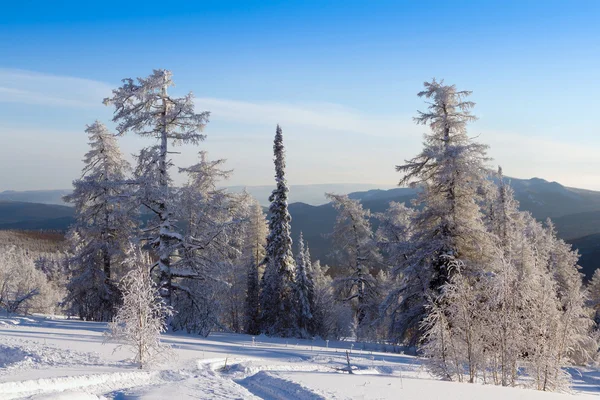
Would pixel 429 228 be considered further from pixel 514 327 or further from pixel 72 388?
pixel 72 388

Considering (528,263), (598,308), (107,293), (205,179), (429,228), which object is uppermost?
(205,179)

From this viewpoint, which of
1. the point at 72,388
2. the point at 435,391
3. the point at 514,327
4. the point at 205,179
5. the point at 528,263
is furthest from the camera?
the point at 205,179

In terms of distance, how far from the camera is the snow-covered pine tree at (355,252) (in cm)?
3678

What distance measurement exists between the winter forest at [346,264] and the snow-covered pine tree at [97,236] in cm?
9

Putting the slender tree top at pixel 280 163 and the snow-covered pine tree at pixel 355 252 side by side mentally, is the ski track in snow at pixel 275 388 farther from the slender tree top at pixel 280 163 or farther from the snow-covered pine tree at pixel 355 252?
the snow-covered pine tree at pixel 355 252

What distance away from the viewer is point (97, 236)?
2861 cm

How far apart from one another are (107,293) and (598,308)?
202 feet

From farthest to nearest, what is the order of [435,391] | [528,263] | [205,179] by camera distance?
1. [205,179]
2. [528,263]
3. [435,391]

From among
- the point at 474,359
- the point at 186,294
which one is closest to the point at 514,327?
the point at 474,359

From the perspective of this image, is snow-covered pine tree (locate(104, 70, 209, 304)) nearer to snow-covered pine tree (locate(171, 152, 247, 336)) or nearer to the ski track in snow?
snow-covered pine tree (locate(171, 152, 247, 336))

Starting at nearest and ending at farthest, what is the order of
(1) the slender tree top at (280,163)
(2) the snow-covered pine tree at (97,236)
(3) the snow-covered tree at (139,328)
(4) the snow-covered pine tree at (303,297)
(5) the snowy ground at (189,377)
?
(5) the snowy ground at (189,377) < (3) the snow-covered tree at (139,328) < (2) the snow-covered pine tree at (97,236) < (4) the snow-covered pine tree at (303,297) < (1) the slender tree top at (280,163)

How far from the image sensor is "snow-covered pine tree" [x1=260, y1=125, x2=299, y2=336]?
107ft

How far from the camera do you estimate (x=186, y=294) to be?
2403cm

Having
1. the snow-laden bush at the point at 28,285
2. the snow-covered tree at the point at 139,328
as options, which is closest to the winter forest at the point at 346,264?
the snow-covered tree at the point at 139,328
